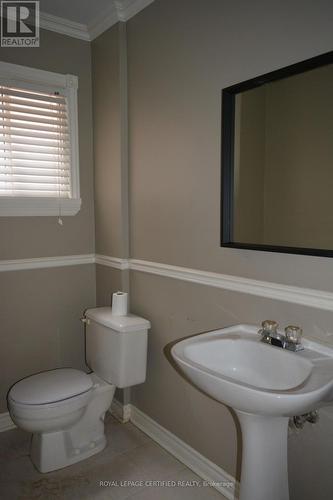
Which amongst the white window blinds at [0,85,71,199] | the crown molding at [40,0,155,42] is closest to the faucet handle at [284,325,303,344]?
the white window blinds at [0,85,71,199]

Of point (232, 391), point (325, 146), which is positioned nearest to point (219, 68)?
point (325, 146)

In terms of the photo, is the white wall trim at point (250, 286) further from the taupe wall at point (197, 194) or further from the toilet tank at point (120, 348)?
the toilet tank at point (120, 348)

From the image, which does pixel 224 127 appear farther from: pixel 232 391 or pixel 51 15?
pixel 51 15

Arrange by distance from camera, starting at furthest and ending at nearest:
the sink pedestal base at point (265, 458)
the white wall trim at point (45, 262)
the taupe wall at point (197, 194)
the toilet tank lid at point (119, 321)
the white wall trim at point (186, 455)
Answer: the white wall trim at point (45, 262) < the toilet tank lid at point (119, 321) < the white wall trim at point (186, 455) < the taupe wall at point (197, 194) < the sink pedestal base at point (265, 458)

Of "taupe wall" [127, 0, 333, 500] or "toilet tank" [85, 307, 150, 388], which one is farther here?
"toilet tank" [85, 307, 150, 388]

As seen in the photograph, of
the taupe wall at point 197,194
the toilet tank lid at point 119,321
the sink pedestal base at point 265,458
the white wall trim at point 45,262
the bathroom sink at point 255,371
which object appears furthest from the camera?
the white wall trim at point 45,262

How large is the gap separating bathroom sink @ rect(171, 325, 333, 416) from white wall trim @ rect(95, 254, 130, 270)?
0.93m

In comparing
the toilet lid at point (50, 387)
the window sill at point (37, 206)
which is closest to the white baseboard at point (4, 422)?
the toilet lid at point (50, 387)

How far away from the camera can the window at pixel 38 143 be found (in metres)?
2.25

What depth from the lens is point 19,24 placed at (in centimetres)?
223

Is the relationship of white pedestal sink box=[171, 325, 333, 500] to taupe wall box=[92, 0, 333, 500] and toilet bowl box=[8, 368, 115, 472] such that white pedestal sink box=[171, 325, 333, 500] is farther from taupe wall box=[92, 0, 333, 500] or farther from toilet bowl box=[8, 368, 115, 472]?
toilet bowl box=[8, 368, 115, 472]

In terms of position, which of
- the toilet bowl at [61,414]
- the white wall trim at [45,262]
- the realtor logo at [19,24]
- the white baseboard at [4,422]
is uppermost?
the realtor logo at [19,24]

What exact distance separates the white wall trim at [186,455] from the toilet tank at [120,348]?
0.35m

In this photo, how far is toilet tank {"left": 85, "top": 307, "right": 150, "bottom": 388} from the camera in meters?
2.09
